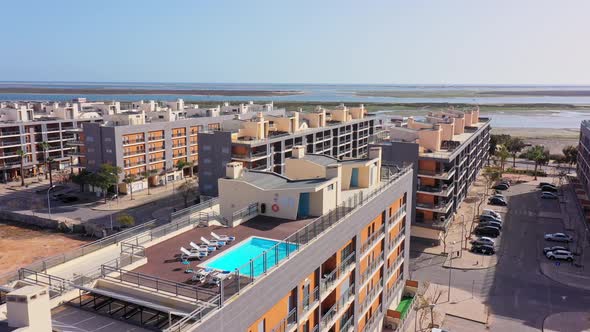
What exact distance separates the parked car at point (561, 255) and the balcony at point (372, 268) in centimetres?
2712

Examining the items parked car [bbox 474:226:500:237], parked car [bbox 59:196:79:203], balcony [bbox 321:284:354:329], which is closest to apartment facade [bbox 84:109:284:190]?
parked car [bbox 59:196:79:203]

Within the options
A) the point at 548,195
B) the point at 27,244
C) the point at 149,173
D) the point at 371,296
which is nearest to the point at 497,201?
the point at 548,195

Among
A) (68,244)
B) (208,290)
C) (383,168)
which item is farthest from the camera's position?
(68,244)

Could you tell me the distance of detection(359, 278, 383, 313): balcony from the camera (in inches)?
1167

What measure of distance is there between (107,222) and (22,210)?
1600 centimetres

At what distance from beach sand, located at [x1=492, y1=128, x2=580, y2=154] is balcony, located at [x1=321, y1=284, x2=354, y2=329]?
11520 cm

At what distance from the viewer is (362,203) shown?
27.3 m

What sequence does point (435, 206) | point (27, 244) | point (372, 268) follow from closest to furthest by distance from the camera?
point (372, 268)
point (435, 206)
point (27, 244)

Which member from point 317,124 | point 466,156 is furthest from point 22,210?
point 466,156

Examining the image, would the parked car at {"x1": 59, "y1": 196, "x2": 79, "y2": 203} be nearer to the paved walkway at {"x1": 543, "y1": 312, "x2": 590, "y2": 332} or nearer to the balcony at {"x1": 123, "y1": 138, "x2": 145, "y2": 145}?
the balcony at {"x1": 123, "y1": 138, "x2": 145, "y2": 145}

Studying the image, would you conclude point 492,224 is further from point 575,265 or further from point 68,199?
point 68,199

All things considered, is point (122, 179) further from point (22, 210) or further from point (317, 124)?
point (317, 124)

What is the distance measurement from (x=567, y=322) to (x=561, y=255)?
574 inches

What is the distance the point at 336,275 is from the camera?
24.8m
